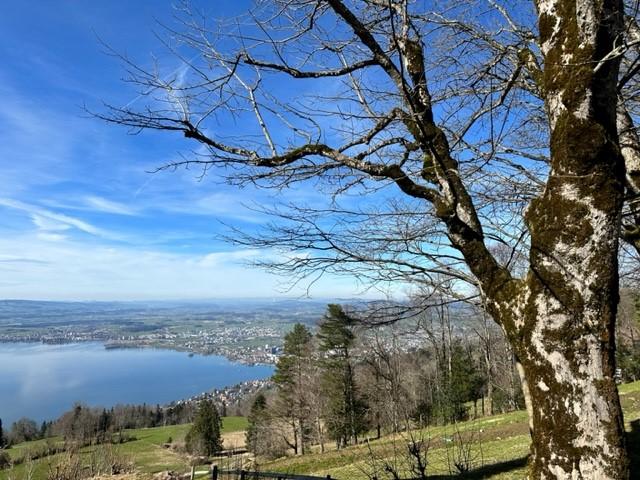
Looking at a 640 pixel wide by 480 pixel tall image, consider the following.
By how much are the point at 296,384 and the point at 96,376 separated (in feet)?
329

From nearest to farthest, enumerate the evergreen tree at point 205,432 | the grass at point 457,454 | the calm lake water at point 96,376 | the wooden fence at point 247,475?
the grass at point 457,454 → the wooden fence at point 247,475 → the evergreen tree at point 205,432 → the calm lake water at point 96,376

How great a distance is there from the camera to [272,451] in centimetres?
2645

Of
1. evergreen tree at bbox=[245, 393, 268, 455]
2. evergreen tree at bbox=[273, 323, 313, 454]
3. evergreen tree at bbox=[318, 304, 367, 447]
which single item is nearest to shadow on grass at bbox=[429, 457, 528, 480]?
evergreen tree at bbox=[318, 304, 367, 447]

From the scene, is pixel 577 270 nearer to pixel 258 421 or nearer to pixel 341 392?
pixel 341 392

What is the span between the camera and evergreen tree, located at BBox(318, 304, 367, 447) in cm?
2556

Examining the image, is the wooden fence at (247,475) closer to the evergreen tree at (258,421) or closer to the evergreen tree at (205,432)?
the evergreen tree at (258,421)

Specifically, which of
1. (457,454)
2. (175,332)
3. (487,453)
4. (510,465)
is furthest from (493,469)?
(175,332)

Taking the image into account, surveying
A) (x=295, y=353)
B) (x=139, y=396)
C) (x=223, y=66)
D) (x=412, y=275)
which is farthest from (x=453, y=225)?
(x=139, y=396)

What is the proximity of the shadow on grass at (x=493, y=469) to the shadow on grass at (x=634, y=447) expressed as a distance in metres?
1.49

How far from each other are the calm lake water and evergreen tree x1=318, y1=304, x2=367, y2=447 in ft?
174

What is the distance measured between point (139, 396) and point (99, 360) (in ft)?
A: 187

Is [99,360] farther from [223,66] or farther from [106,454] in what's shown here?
[223,66]

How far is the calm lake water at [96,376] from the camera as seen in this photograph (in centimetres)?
7669

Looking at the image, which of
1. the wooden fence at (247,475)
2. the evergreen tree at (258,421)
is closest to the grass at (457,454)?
the wooden fence at (247,475)
